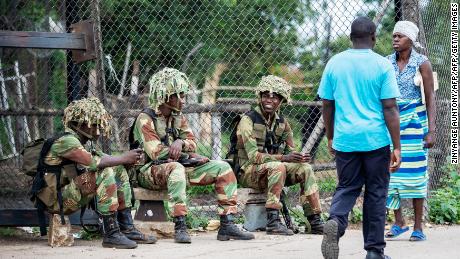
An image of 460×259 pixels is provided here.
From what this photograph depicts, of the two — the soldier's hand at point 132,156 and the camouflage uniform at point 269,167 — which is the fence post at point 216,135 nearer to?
the camouflage uniform at point 269,167

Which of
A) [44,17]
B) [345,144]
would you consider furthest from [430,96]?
[44,17]

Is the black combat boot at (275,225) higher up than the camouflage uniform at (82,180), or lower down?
lower down

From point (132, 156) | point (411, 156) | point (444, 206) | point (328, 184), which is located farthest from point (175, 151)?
point (444, 206)

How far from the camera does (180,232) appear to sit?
7.61m

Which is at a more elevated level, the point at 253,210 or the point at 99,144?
the point at 99,144

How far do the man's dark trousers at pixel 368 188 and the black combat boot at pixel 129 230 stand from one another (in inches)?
80.4

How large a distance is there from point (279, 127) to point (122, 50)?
3219 millimetres

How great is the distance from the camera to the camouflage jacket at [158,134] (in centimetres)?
783

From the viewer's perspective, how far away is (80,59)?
804cm

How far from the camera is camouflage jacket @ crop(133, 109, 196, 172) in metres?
7.83

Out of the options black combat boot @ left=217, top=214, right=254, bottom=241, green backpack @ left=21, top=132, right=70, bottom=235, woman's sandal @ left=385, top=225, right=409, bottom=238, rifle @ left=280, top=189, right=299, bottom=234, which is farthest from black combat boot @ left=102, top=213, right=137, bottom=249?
woman's sandal @ left=385, top=225, right=409, bottom=238

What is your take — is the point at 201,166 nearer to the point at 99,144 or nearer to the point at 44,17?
the point at 99,144

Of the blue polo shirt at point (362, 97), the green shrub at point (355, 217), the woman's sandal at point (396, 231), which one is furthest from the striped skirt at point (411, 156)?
the blue polo shirt at point (362, 97)

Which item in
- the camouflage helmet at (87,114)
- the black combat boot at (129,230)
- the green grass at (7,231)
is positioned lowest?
the green grass at (7,231)
